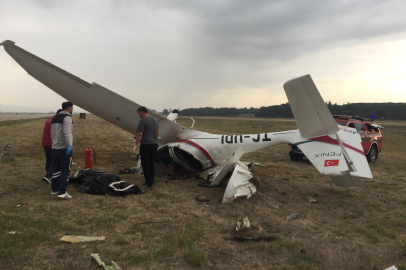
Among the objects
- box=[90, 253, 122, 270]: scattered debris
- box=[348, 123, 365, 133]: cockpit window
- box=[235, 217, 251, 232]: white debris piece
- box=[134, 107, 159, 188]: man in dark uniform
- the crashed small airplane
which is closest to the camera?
box=[90, 253, 122, 270]: scattered debris

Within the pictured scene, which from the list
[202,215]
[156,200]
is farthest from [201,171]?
[202,215]

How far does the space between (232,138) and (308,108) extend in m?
2.51

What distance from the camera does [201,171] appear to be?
773 cm

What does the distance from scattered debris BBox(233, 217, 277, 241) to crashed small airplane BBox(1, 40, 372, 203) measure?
56.2 inches

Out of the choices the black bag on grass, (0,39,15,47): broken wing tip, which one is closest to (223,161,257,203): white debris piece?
the black bag on grass

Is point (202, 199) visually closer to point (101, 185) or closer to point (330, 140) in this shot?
point (101, 185)

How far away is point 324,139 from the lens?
5.96m

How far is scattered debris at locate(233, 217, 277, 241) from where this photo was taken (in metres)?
3.91

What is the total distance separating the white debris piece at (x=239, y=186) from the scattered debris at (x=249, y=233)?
1358 millimetres

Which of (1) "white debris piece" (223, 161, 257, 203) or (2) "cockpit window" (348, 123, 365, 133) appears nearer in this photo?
(1) "white debris piece" (223, 161, 257, 203)

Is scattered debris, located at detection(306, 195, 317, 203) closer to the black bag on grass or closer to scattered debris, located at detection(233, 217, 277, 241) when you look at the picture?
scattered debris, located at detection(233, 217, 277, 241)

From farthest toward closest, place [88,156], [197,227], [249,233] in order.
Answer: [88,156], [197,227], [249,233]

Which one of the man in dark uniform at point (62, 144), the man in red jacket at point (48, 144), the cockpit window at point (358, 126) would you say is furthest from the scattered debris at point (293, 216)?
the cockpit window at point (358, 126)

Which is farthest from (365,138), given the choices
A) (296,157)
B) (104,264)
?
(104,264)
